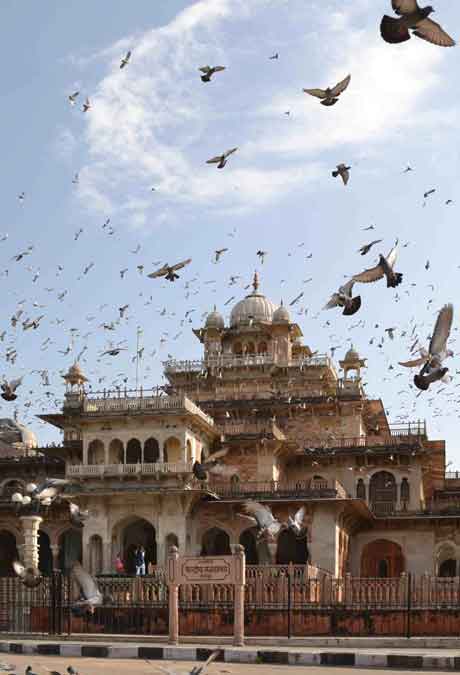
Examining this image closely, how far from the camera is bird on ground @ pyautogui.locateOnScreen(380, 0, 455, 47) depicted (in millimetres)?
15062

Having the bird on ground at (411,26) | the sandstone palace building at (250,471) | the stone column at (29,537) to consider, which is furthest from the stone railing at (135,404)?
the bird on ground at (411,26)

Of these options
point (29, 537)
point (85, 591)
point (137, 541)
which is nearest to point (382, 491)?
point (137, 541)

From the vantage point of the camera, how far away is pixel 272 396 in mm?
52781

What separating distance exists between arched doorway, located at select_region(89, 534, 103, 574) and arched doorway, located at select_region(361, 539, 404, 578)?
36.9ft

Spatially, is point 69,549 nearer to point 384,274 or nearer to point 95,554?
point 95,554

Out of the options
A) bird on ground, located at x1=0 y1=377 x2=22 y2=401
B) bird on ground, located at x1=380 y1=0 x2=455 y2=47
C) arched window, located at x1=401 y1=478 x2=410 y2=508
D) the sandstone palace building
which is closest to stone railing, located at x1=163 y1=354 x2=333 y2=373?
the sandstone palace building

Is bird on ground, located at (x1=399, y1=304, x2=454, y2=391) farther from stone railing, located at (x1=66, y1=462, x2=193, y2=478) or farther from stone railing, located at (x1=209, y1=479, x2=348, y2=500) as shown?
stone railing, located at (x1=66, y1=462, x2=193, y2=478)

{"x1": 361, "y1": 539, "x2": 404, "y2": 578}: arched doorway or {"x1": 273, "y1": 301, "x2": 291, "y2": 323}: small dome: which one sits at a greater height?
{"x1": 273, "y1": 301, "x2": 291, "y2": 323}: small dome

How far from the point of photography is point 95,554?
46.9 m

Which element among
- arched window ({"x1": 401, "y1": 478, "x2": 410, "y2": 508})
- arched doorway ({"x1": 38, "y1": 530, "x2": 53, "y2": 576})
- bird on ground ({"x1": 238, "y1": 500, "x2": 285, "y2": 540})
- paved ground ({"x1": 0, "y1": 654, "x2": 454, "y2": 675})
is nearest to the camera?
paved ground ({"x1": 0, "y1": 654, "x2": 454, "y2": 675})

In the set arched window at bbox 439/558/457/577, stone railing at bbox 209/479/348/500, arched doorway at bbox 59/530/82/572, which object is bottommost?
arched window at bbox 439/558/457/577

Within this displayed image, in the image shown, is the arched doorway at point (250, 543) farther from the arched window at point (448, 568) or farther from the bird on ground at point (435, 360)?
the bird on ground at point (435, 360)

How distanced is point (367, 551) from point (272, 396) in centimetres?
795

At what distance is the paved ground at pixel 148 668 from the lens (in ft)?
64.6
